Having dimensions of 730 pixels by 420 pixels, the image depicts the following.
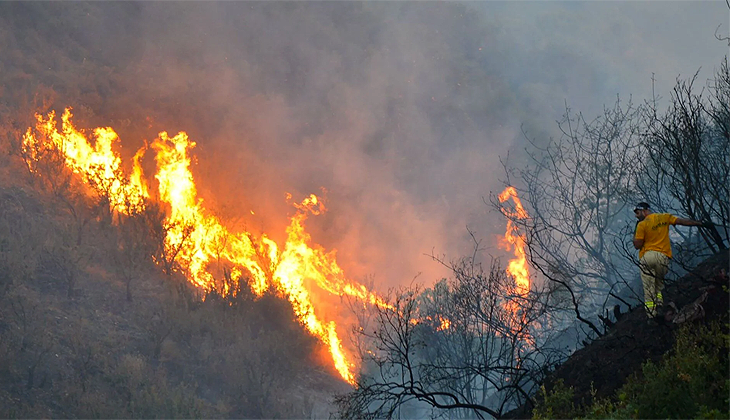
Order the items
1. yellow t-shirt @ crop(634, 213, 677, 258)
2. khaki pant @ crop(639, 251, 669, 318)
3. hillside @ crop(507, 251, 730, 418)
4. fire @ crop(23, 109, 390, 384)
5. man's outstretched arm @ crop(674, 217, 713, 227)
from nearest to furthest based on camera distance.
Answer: hillside @ crop(507, 251, 730, 418), man's outstretched arm @ crop(674, 217, 713, 227), khaki pant @ crop(639, 251, 669, 318), yellow t-shirt @ crop(634, 213, 677, 258), fire @ crop(23, 109, 390, 384)

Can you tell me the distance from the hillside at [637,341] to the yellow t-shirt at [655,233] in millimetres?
493

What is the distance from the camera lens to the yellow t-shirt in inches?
317

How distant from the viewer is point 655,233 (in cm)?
815

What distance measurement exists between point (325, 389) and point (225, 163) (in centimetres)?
1422

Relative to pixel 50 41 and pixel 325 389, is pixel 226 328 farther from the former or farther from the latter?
pixel 50 41

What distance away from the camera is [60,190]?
24453mm

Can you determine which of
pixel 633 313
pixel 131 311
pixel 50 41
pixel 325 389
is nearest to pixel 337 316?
pixel 325 389

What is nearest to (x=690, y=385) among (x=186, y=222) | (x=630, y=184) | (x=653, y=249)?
(x=653, y=249)

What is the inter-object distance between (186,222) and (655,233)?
20730mm

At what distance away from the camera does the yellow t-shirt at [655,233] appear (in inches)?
317

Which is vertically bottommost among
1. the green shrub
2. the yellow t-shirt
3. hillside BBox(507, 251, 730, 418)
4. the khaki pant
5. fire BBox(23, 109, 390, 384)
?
the green shrub

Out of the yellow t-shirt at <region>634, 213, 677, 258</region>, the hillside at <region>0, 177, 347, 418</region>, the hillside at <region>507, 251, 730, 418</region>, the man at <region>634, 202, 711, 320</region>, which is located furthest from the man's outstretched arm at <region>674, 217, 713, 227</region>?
the hillside at <region>0, 177, 347, 418</region>

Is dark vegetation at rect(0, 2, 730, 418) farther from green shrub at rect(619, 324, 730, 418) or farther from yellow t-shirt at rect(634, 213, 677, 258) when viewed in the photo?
green shrub at rect(619, 324, 730, 418)

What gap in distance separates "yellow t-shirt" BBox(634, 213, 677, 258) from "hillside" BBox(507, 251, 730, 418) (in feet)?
1.62
